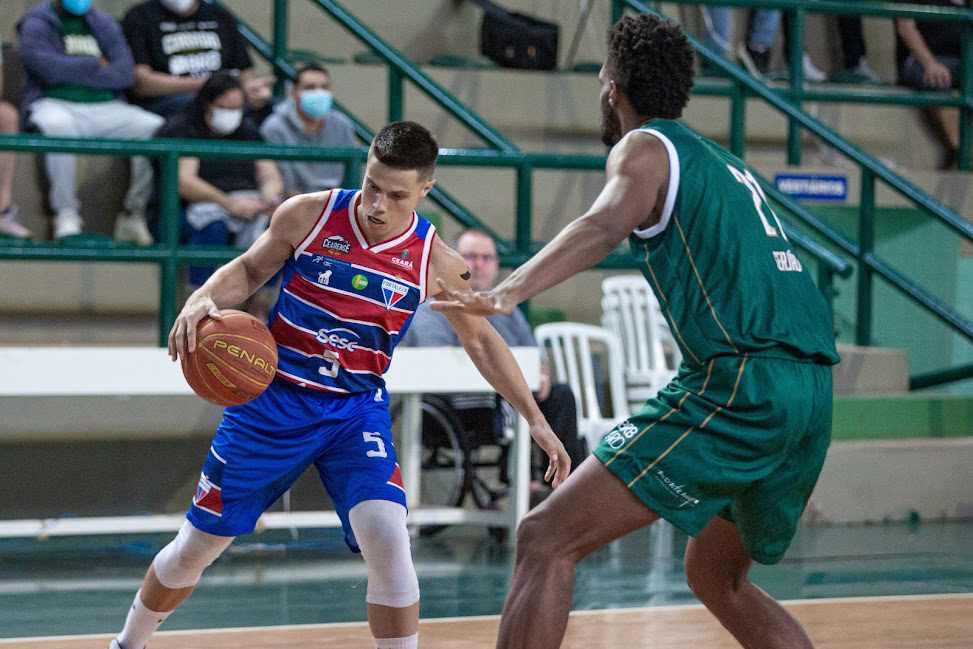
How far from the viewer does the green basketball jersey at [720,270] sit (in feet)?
11.6

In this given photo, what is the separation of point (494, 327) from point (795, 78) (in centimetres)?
358

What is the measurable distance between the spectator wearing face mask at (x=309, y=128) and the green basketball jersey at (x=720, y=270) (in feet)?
14.0

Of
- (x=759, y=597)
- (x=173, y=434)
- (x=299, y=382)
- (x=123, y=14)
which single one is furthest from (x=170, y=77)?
(x=759, y=597)

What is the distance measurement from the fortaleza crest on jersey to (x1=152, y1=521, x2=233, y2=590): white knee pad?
0.83 metres

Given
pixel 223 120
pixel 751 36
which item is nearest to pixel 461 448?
pixel 223 120

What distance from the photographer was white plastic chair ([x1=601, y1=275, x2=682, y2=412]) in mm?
8117

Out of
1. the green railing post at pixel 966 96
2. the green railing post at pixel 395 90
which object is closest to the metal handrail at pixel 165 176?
the green railing post at pixel 395 90

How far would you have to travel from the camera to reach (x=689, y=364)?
143 inches

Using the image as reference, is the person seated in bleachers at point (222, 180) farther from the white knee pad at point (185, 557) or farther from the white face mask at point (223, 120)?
the white knee pad at point (185, 557)

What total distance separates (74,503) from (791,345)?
467 cm

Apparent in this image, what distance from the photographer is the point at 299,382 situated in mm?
4359

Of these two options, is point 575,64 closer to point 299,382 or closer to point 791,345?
point 299,382

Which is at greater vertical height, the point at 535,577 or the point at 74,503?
the point at 535,577

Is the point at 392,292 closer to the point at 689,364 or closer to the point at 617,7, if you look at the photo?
the point at 689,364
